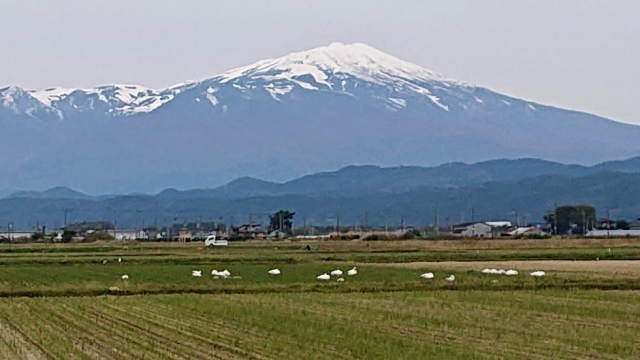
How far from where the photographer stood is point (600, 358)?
17.5 metres

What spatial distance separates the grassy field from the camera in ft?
61.9

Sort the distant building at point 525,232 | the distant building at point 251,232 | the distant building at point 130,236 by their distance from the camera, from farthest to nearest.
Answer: the distant building at point 130,236, the distant building at point 251,232, the distant building at point 525,232

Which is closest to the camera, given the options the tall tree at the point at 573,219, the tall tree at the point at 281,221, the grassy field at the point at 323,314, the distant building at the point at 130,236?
the grassy field at the point at 323,314

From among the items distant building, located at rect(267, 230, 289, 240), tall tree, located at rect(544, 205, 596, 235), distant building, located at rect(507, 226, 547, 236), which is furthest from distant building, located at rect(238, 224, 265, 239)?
tall tree, located at rect(544, 205, 596, 235)

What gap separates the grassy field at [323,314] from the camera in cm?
1888

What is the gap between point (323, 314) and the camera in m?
25.0

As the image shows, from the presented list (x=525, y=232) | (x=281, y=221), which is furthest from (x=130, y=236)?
(x=525, y=232)

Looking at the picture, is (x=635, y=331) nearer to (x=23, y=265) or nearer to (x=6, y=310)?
(x=6, y=310)

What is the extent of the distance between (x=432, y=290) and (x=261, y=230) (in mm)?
105837

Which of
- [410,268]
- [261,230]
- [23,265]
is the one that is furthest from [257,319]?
[261,230]

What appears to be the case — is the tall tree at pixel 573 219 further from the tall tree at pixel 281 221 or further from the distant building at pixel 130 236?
the distant building at pixel 130 236

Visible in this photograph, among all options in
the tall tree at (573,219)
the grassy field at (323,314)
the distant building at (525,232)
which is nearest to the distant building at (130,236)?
the distant building at (525,232)

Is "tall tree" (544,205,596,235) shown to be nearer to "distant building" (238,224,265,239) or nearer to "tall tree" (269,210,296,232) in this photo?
"tall tree" (269,210,296,232)

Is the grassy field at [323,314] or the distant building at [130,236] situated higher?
the distant building at [130,236]
